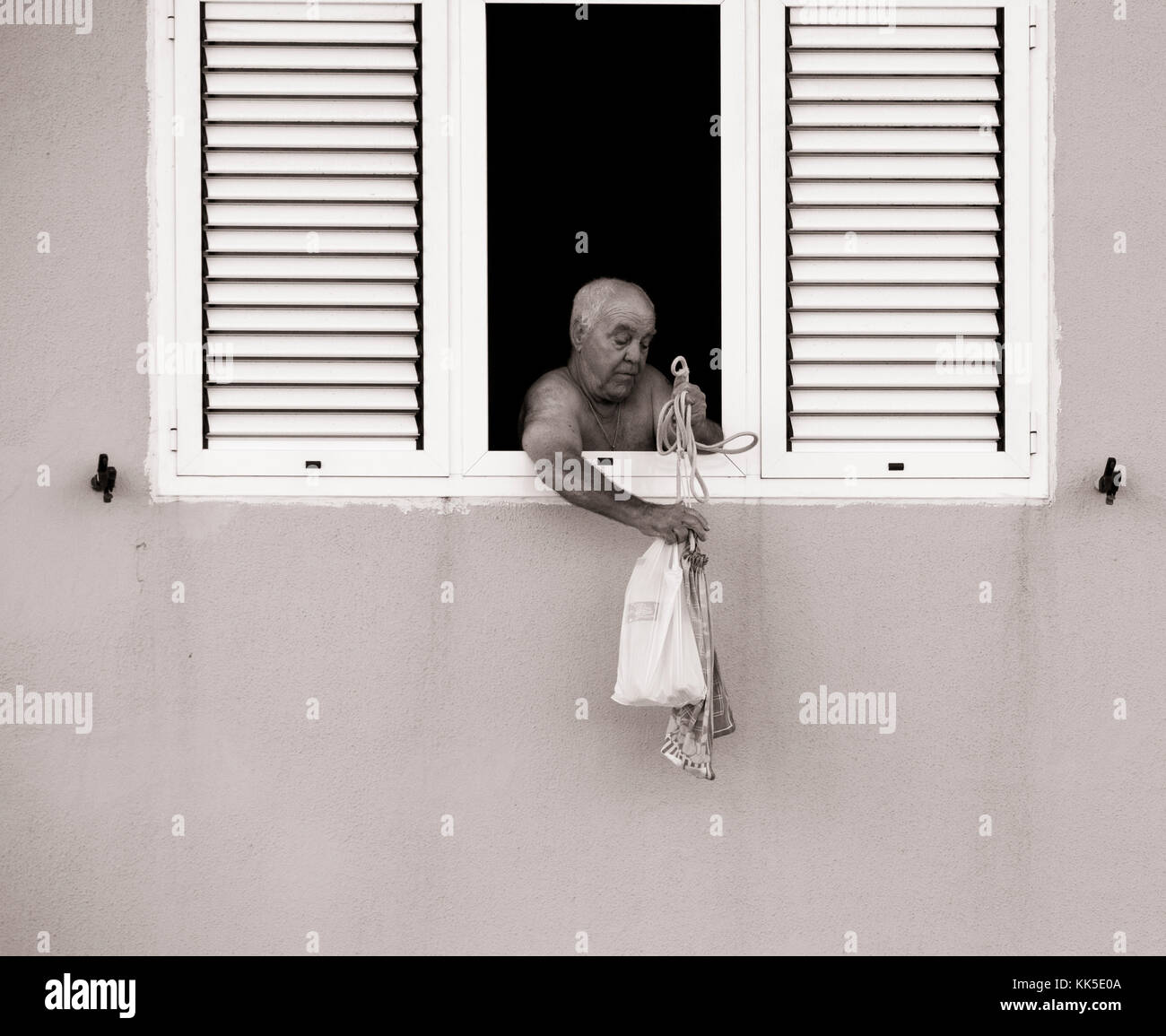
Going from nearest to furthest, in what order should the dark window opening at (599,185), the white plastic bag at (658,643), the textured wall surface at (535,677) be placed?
the white plastic bag at (658,643) → the textured wall surface at (535,677) → the dark window opening at (599,185)

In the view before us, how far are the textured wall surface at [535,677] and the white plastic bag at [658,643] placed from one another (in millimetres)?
278

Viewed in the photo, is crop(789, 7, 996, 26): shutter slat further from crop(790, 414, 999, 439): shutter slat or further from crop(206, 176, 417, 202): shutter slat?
crop(206, 176, 417, 202): shutter slat

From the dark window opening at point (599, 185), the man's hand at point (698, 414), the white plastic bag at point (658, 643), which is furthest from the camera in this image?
the dark window opening at point (599, 185)

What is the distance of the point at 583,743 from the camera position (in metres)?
3.63

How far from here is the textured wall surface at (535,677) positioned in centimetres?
359

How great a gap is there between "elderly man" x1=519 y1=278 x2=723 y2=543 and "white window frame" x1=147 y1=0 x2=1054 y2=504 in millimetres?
123

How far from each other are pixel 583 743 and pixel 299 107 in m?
2.19

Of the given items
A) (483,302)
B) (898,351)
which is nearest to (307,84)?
(483,302)

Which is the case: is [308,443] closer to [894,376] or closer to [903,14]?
[894,376]

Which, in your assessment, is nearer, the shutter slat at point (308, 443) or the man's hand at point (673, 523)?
the man's hand at point (673, 523)

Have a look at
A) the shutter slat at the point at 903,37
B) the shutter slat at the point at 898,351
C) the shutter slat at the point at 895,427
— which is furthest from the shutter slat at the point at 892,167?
the shutter slat at the point at 895,427

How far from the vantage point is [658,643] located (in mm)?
3256

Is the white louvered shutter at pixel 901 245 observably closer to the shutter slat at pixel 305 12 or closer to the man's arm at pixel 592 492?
the man's arm at pixel 592 492
